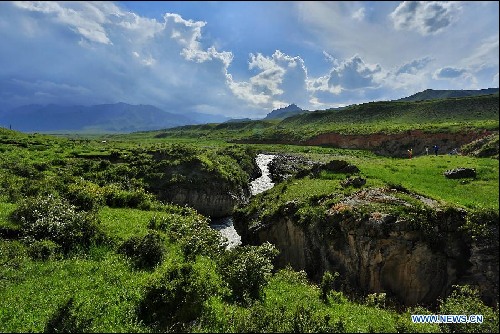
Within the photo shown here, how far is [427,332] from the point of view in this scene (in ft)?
32.3

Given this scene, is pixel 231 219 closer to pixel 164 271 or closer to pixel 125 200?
pixel 125 200

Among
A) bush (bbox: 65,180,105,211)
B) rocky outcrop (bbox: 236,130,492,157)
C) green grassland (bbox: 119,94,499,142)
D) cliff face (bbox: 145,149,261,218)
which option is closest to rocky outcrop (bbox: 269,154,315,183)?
cliff face (bbox: 145,149,261,218)

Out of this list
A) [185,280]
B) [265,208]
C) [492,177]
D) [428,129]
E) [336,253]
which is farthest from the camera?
[428,129]

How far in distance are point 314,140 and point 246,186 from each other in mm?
68570

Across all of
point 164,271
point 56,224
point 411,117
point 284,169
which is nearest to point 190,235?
point 164,271

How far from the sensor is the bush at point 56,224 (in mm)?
17312

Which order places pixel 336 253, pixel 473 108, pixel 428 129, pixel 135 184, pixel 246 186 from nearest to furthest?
pixel 336 253 < pixel 135 184 < pixel 246 186 < pixel 428 129 < pixel 473 108

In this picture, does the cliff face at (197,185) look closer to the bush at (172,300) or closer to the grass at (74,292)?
the grass at (74,292)

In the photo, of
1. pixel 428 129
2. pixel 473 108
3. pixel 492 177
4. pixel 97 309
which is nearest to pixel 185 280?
pixel 97 309

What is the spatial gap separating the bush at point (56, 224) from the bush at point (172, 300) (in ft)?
28.6

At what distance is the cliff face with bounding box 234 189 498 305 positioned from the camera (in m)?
16.4

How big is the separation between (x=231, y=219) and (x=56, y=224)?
2702cm

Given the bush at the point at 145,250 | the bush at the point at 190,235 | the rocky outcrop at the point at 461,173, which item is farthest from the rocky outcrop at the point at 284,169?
the bush at the point at 145,250

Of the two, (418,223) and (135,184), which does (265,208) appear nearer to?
(418,223)
